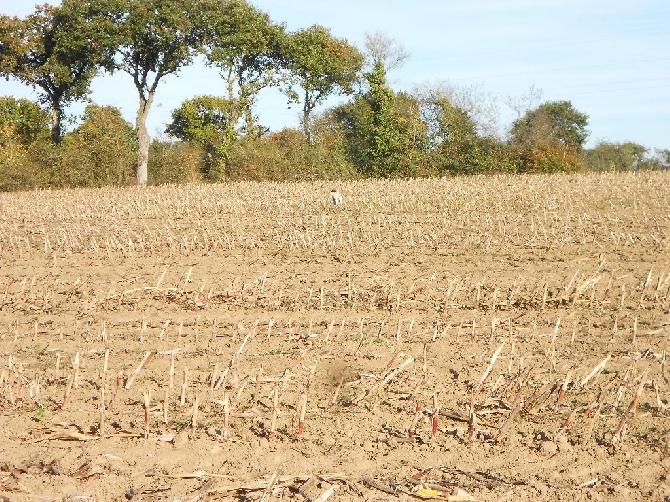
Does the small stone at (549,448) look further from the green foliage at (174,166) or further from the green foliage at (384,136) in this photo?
the green foliage at (384,136)

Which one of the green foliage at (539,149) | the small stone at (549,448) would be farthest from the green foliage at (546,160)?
the small stone at (549,448)

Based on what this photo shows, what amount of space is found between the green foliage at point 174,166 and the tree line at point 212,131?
65 mm

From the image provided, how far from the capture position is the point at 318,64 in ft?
166

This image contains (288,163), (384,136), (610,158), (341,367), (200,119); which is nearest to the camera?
(341,367)

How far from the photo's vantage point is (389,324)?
8352 millimetres

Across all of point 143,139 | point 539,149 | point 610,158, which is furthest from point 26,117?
point 610,158

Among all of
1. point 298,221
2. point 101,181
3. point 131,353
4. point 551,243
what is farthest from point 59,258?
point 101,181

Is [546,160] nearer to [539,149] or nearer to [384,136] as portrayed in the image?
[539,149]

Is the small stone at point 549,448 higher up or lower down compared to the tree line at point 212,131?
lower down

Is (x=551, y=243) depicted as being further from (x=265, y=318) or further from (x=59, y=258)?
(x=59, y=258)

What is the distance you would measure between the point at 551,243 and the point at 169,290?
6604 millimetres

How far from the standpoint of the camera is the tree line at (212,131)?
1481 inches

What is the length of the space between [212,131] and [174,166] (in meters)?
12.3

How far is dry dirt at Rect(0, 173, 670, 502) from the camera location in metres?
4.87
